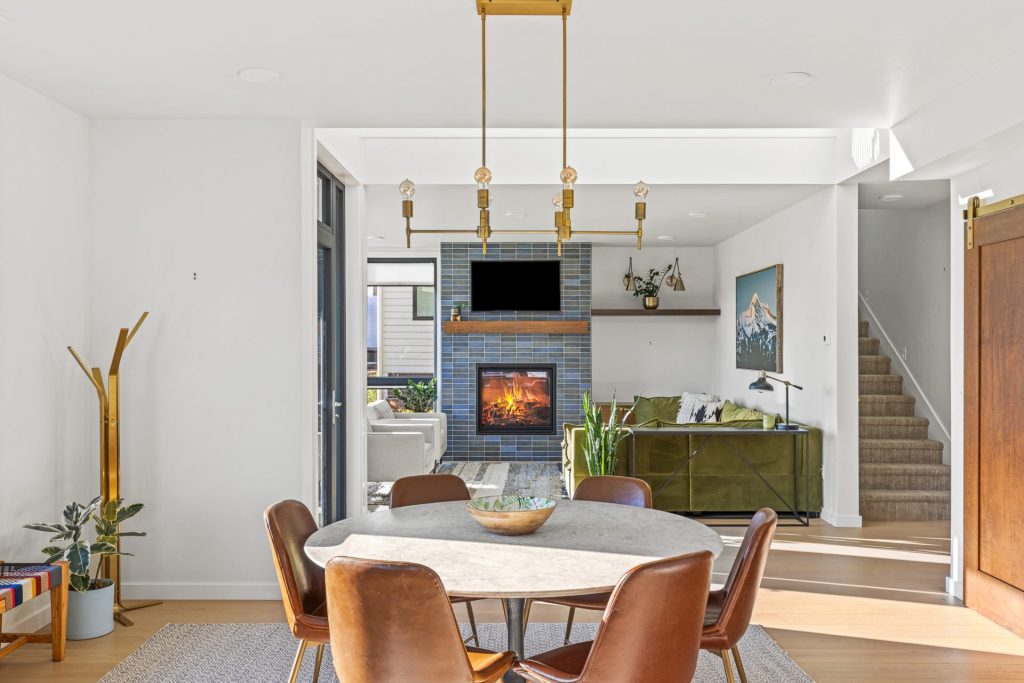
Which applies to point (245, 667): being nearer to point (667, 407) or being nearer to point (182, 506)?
point (182, 506)

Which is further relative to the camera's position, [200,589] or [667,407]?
[667,407]

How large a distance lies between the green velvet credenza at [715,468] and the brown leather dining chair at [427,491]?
8.34ft

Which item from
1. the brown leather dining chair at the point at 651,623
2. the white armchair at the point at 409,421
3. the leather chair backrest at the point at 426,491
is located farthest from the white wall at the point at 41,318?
the white armchair at the point at 409,421

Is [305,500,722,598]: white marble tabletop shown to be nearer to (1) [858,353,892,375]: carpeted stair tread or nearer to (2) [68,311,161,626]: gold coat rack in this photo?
(2) [68,311,161,626]: gold coat rack

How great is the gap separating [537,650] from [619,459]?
2679mm

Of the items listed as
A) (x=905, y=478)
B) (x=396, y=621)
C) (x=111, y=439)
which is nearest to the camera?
(x=396, y=621)

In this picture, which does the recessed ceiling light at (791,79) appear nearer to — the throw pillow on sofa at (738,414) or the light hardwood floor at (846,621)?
the light hardwood floor at (846,621)

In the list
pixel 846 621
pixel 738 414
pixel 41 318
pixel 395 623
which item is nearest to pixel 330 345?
pixel 41 318

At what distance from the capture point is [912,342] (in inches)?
287

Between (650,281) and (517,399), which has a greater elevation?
(650,281)

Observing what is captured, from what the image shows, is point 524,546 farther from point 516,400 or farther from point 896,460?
point 516,400

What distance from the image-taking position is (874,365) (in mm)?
7418

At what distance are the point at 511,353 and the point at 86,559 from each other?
606 centimetres

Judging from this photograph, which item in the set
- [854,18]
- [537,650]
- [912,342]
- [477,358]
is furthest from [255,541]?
[912,342]
